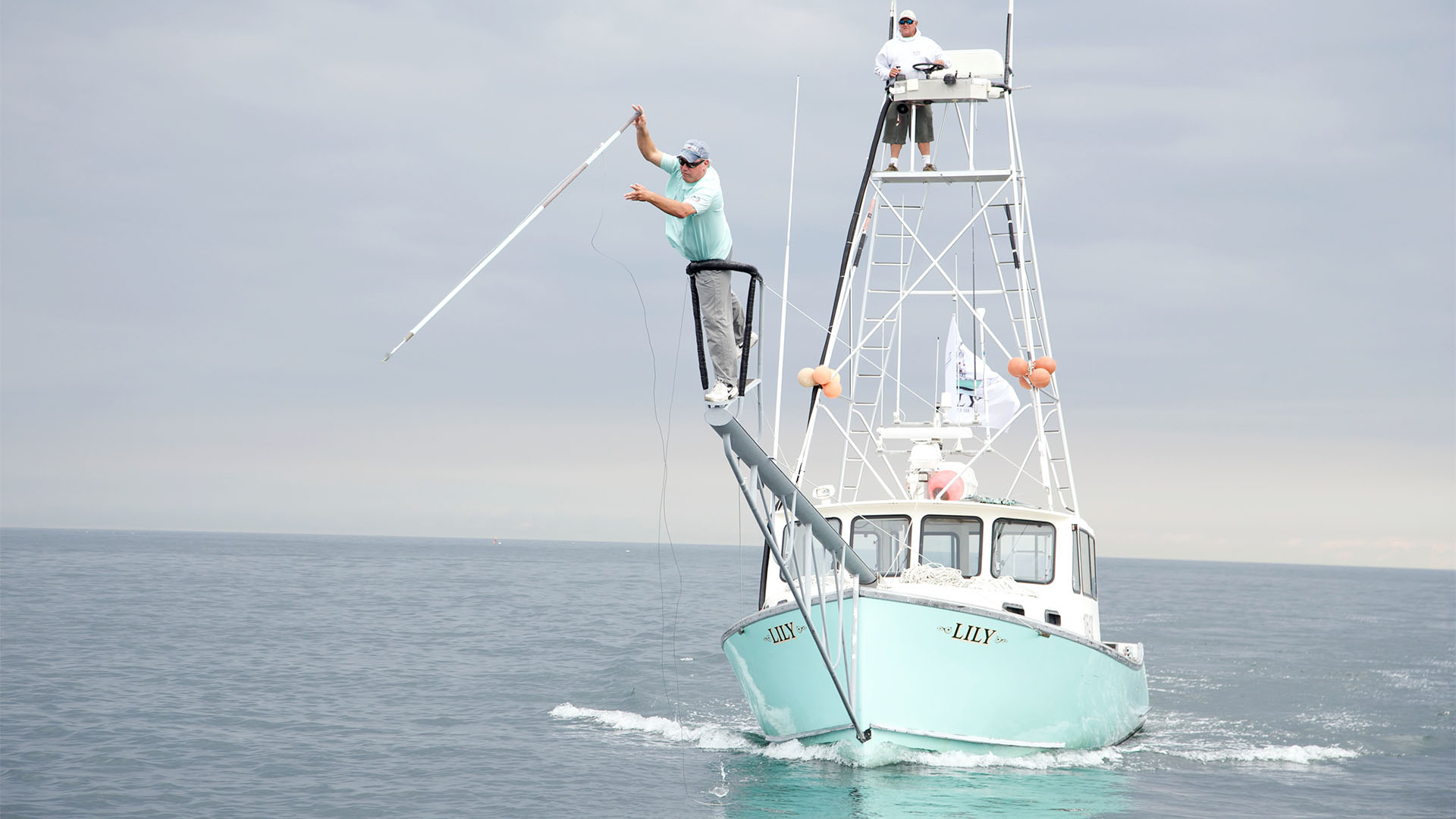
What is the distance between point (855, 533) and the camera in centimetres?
1755

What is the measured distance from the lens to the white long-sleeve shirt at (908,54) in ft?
59.0

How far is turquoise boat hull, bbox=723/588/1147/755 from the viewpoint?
47.2 ft

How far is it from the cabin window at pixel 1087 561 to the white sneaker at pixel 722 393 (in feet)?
27.6

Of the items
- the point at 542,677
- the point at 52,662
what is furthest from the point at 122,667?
the point at 542,677

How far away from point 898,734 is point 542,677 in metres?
17.4

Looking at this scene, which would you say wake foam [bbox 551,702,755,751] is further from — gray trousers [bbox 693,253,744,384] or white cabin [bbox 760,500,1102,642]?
gray trousers [bbox 693,253,744,384]

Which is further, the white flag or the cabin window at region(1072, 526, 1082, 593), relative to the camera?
the white flag

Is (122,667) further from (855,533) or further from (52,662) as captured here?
(855,533)

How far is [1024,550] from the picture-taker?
17.2 m

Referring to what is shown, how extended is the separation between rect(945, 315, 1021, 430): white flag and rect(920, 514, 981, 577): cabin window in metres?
2.41

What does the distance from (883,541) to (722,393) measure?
287 inches

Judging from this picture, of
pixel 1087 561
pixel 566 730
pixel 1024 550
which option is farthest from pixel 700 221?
pixel 566 730

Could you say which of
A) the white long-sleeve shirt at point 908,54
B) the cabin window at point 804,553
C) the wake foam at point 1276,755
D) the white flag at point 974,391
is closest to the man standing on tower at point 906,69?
the white long-sleeve shirt at point 908,54

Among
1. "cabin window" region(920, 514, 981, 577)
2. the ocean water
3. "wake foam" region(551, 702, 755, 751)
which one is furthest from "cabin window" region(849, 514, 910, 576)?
"wake foam" region(551, 702, 755, 751)
